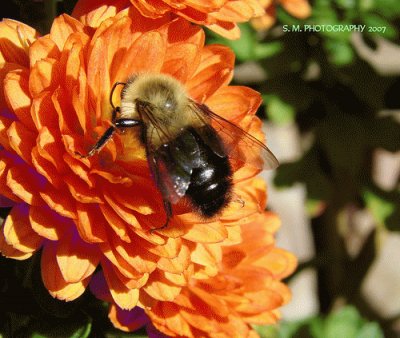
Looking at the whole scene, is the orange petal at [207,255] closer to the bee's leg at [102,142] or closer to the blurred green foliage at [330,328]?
the bee's leg at [102,142]

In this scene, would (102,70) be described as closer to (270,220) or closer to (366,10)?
(270,220)

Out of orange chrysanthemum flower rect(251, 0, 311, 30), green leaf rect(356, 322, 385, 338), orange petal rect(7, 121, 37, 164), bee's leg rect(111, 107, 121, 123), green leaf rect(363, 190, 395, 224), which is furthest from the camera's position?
green leaf rect(363, 190, 395, 224)

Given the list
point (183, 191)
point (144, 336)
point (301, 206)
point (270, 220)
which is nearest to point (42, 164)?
point (183, 191)

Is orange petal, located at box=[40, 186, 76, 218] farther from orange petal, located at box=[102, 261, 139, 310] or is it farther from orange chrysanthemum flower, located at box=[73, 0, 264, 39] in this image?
orange chrysanthemum flower, located at box=[73, 0, 264, 39]

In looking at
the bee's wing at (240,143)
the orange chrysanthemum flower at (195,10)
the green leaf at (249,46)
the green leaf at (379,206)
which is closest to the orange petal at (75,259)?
the bee's wing at (240,143)

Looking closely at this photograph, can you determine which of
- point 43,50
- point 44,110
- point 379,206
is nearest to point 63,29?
point 43,50

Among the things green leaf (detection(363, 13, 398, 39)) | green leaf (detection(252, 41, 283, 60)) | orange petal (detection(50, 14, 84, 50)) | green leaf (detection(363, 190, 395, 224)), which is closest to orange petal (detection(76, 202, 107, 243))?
orange petal (detection(50, 14, 84, 50))

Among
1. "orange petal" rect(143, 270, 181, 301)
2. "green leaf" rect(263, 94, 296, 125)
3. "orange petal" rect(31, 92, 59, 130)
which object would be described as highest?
"orange petal" rect(31, 92, 59, 130)
